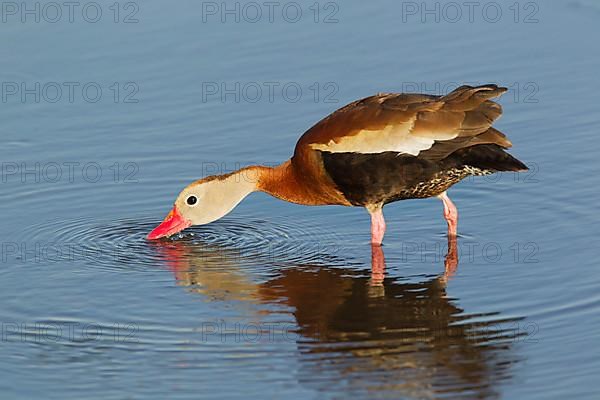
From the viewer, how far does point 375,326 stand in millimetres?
9266

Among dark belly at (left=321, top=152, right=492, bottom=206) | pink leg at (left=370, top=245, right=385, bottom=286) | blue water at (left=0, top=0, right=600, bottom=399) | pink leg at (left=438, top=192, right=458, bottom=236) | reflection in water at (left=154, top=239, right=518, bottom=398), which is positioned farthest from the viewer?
pink leg at (left=438, top=192, right=458, bottom=236)

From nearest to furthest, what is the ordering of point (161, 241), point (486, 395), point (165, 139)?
point (486, 395) → point (161, 241) → point (165, 139)

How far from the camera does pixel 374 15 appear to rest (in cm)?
1592

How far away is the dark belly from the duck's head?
37.4 inches

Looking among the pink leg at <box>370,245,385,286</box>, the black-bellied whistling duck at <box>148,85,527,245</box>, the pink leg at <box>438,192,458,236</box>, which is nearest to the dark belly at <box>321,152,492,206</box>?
the black-bellied whistling duck at <box>148,85,527,245</box>

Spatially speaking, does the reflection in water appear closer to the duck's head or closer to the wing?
the duck's head

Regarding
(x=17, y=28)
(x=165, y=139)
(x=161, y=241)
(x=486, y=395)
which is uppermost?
(x=17, y=28)

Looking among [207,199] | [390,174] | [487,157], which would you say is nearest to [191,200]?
[207,199]

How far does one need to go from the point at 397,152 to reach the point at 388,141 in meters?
0.11

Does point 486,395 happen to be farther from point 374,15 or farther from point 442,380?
point 374,15

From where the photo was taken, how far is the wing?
10445 millimetres

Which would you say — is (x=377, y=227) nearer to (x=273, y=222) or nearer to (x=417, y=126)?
(x=417, y=126)

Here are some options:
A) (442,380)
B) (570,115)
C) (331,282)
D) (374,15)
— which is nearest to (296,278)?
(331,282)

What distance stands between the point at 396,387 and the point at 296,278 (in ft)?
8.12
